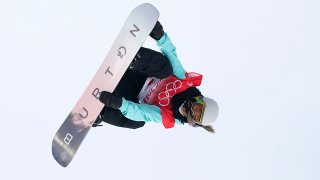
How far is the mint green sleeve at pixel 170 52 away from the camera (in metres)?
3.66

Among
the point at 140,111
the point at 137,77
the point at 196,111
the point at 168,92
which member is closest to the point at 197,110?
the point at 196,111

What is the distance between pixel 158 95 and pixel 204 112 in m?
0.42

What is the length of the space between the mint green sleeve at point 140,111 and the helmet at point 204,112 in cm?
19

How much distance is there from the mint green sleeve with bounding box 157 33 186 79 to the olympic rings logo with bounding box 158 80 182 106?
0.25 ft

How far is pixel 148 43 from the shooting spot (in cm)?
654

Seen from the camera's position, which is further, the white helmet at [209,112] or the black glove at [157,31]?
the white helmet at [209,112]

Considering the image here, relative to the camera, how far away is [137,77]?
13.1 ft

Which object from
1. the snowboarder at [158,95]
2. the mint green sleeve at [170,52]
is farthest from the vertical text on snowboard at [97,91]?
the mint green sleeve at [170,52]

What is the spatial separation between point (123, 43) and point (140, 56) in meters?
0.17

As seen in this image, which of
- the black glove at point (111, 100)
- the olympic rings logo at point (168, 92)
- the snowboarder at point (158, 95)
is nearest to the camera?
the black glove at point (111, 100)

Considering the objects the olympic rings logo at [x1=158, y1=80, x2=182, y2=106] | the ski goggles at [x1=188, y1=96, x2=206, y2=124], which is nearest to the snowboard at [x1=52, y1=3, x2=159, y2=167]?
the olympic rings logo at [x1=158, y1=80, x2=182, y2=106]

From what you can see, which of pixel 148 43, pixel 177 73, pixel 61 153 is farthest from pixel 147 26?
pixel 148 43

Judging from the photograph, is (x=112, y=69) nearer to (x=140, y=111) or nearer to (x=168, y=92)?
(x=140, y=111)

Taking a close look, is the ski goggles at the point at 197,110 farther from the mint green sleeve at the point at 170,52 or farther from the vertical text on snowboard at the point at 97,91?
the vertical text on snowboard at the point at 97,91
